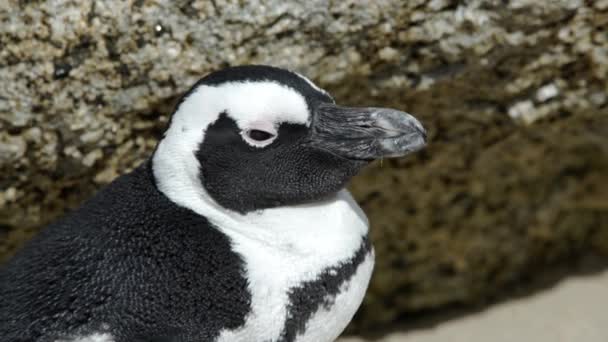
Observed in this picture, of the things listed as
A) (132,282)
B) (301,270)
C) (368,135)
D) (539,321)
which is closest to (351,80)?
(368,135)

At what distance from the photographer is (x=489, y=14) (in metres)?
2.11

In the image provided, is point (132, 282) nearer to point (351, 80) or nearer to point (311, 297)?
point (311, 297)

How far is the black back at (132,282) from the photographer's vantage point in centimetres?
163

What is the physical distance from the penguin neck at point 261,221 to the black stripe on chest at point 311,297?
1.2 inches

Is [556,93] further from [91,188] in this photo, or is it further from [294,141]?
[91,188]

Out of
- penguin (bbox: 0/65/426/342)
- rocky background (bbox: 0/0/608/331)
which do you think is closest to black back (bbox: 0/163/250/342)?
penguin (bbox: 0/65/426/342)

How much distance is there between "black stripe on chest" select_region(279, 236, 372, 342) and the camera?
5.59ft

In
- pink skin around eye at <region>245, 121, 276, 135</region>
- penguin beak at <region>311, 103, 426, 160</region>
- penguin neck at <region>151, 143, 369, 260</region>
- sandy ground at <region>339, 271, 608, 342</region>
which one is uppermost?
pink skin around eye at <region>245, 121, 276, 135</region>

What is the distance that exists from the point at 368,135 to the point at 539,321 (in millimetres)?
1400

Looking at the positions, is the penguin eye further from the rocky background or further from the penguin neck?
the rocky background

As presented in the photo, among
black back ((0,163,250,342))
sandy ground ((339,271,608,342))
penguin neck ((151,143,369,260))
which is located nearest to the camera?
black back ((0,163,250,342))

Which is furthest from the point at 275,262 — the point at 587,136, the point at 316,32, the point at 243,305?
the point at 587,136

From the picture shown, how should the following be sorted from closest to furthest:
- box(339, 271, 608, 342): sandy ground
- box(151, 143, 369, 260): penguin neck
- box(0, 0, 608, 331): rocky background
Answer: box(151, 143, 369, 260): penguin neck < box(0, 0, 608, 331): rocky background < box(339, 271, 608, 342): sandy ground

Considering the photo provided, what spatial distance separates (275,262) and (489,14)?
764 mm
